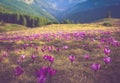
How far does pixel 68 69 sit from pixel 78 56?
6.14 feet

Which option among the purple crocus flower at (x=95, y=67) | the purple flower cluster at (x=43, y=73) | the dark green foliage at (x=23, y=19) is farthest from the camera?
the dark green foliage at (x=23, y=19)

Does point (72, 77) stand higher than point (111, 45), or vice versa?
point (111, 45)

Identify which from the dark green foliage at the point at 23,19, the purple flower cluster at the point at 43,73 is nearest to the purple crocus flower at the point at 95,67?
the purple flower cluster at the point at 43,73

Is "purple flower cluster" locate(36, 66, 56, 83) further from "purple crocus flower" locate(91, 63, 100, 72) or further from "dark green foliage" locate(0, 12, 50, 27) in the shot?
"dark green foliage" locate(0, 12, 50, 27)

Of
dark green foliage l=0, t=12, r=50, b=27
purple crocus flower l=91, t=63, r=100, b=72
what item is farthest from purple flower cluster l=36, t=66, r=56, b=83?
dark green foliage l=0, t=12, r=50, b=27

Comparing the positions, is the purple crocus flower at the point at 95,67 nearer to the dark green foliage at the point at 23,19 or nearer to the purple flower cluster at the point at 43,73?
the purple flower cluster at the point at 43,73

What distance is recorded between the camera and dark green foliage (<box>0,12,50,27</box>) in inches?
6501

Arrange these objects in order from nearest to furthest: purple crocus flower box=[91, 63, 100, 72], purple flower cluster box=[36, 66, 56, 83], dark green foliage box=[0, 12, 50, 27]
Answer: purple flower cluster box=[36, 66, 56, 83]
purple crocus flower box=[91, 63, 100, 72]
dark green foliage box=[0, 12, 50, 27]

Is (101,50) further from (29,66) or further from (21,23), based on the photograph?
(21,23)

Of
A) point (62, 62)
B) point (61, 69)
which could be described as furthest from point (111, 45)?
point (61, 69)

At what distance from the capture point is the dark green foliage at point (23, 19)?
165125mm

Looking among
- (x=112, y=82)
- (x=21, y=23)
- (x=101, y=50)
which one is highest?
(x=21, y=23)

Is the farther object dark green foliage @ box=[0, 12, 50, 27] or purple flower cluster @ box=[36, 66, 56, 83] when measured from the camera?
dark green foliage @ box=[0, 12, 50, 27]

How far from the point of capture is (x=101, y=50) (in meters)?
9.70
